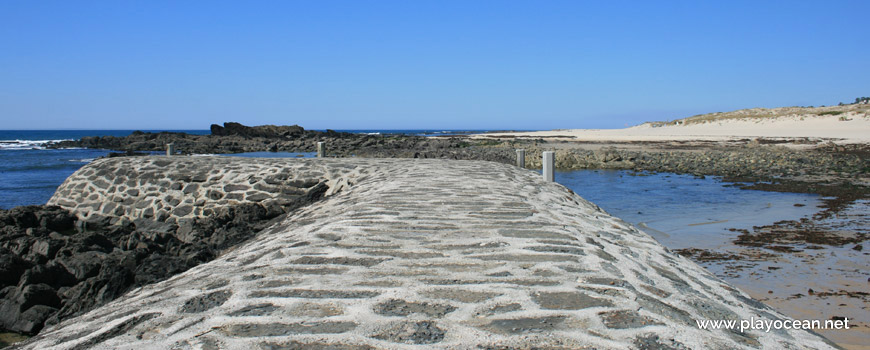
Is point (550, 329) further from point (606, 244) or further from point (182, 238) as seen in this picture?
point (182, 238)

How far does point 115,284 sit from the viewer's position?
18.8ft

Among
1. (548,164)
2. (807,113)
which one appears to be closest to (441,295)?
(548,164)

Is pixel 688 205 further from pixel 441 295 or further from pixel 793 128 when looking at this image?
pixel 793 128

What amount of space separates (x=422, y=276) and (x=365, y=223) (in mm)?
1598

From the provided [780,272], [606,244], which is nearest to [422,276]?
[606,244]

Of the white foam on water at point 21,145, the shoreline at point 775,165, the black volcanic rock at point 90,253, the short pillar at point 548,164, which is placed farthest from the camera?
the white foam on water at point 21,145

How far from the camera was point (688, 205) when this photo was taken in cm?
1327

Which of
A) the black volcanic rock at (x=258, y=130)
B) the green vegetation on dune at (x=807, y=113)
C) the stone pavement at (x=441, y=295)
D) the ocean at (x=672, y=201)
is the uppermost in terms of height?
the green vegetation on dune at (x=807, y=113)

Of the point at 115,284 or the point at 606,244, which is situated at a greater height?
the point at 606,244

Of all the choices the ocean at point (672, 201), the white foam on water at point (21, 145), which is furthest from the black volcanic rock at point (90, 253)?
the white foam on water at point (21, 145)

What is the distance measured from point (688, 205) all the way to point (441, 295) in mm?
12119

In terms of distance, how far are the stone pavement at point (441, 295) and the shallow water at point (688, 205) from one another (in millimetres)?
5210

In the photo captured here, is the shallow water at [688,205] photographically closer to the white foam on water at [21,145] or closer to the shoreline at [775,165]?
the shoreline at [775,165]

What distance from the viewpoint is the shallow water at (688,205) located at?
9852 millimetres
